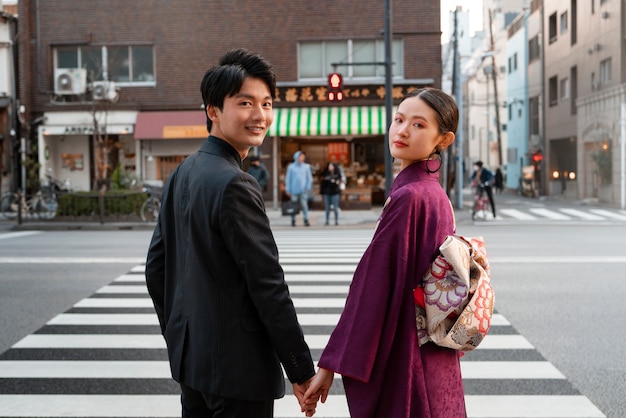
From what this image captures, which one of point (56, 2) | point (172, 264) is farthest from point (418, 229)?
point (56, 2)

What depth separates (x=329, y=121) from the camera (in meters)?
26.5

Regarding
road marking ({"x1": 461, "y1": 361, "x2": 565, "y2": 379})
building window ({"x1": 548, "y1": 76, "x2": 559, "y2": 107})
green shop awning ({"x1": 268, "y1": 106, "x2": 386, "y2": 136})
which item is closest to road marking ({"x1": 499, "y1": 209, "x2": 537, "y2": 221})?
green shop awning ({"x1": 268, "y1": 106, "x2": 386, "y2": 136})

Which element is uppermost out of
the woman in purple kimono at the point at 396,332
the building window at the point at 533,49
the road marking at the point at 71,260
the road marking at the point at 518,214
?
the building window at the point at 533,49

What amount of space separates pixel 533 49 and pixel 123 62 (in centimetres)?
2612

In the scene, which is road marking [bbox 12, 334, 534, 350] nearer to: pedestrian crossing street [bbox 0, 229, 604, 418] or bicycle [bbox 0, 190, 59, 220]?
pedestrian crossing street [bbox 0, 229, 604, 418]

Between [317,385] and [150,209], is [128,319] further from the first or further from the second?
[150,209]

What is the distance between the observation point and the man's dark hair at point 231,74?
258 centimetres

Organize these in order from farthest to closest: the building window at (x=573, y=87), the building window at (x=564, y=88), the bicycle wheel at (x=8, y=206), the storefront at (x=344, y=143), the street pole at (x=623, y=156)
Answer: the building window at (x=564, y=88)
the building window at (x=573, y=87)
the street pole at (x=623, y=156)
the storefront at (x=344, y=143)
the bicycle wheel at (x=8, y=206)

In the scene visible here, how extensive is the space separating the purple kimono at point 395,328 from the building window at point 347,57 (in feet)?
83.1

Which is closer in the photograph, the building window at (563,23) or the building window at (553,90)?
the building window at (563,23)

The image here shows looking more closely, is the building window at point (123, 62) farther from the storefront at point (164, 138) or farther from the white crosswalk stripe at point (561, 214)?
the white crosswalk stripe at point (561, 214)

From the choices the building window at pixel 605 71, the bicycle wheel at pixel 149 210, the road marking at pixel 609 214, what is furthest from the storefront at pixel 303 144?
the building window at pixel 605 71

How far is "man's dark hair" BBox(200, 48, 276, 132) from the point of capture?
102 inches

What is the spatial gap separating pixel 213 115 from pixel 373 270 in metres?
0.80
